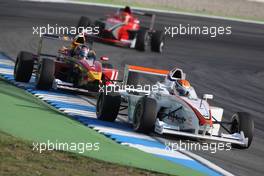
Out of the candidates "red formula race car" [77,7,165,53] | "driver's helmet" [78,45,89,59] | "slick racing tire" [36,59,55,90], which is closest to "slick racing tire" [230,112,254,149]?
"slick racing tire" [36,59,55,90]

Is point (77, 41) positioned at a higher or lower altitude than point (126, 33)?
lower

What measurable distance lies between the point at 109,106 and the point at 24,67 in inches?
153

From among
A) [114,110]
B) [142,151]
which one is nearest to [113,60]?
[114,110]

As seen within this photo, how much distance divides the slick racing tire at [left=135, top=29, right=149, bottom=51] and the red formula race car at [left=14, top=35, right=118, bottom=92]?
928 centimetres

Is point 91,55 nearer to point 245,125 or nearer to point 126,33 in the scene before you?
A: point 245,125

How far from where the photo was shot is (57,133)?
13.5m

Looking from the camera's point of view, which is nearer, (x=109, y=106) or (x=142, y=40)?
(x=109, y=106)

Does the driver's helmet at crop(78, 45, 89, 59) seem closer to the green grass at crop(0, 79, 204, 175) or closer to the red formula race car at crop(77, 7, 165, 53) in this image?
the green grass at crop(0, 79, 204, 175)

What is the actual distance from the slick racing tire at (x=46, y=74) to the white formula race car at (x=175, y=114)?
2041mm

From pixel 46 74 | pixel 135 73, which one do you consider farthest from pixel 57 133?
pixel 135 73

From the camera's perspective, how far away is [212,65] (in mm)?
27938

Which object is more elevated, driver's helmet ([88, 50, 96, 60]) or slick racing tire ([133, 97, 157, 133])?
driver's helmet ([88, 50, 96, 60])

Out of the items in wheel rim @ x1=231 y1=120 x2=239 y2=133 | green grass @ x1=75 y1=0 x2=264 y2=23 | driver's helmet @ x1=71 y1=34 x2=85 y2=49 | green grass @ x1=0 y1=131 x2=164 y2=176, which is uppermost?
green grass @ x1=75 y1=0 x2=264 y2=23

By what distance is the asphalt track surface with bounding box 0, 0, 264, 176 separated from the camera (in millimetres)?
15903
